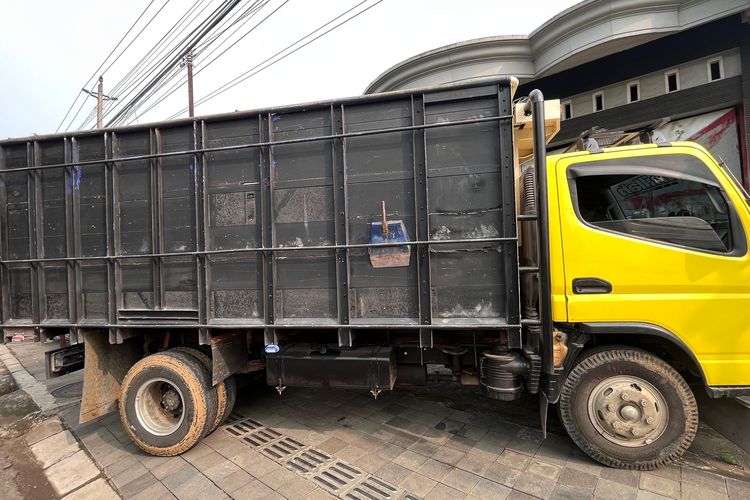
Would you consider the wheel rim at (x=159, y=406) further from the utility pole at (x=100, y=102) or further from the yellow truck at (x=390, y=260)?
the utility pole at (x=100, y=102)

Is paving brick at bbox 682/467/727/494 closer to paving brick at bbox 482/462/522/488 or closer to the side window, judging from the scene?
paving brick at bbox 482/462/522/488

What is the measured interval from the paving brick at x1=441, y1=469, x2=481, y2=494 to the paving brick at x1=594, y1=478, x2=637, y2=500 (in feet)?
2.96

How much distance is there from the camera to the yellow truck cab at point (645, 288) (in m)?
2.68

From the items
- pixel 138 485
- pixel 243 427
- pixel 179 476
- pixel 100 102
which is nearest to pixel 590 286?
pixel 243 427

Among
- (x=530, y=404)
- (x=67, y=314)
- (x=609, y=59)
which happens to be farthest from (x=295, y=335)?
(x=609, y=59)

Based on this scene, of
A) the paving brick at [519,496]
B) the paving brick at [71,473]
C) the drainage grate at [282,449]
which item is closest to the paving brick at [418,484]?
the paving brick at [519,496]

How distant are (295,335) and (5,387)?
20.3 ft

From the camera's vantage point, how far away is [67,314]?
3.62m

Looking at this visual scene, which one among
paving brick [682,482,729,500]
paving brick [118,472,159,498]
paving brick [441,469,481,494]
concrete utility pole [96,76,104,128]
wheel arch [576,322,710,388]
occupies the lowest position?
paving brick [118,472,159,498]

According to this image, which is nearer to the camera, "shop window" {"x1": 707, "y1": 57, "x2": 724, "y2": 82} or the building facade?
the building facade

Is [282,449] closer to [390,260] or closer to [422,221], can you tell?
[390,260]

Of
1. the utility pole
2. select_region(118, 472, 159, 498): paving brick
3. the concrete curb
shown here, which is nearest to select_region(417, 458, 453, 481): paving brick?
select_region(118, 472, 159, 498): paving brick

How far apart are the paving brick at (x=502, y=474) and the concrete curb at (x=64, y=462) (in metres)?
3.21

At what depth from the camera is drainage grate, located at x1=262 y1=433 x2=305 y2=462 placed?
3268mm
